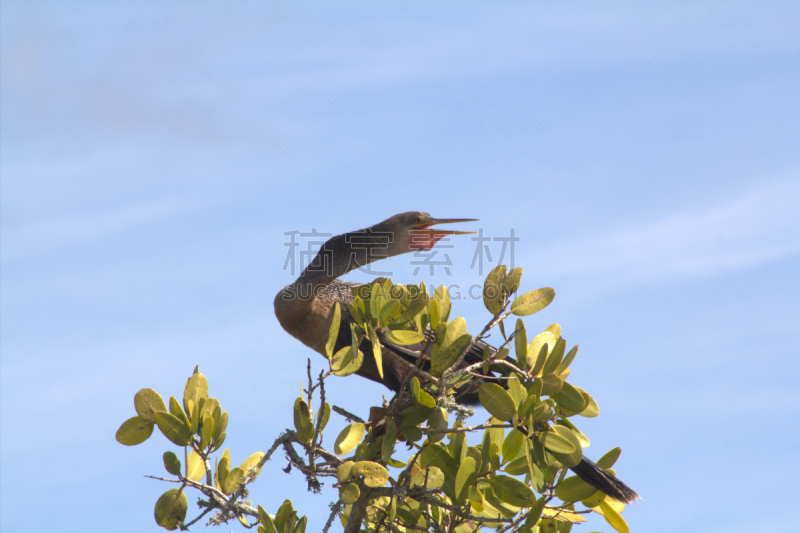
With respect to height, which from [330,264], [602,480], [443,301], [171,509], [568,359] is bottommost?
[171,509]

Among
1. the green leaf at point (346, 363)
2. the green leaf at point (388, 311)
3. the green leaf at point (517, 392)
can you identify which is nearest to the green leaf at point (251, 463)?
the green leaf at point (346, 363)

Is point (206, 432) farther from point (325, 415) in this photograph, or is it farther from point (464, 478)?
point (464, 478)

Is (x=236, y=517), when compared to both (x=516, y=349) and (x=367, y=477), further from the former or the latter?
(x=516, y=349)

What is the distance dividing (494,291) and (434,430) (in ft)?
2.16

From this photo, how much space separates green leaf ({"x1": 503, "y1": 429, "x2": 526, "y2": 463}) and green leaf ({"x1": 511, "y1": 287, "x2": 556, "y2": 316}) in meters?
0.51

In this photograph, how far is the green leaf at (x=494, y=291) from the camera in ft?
8.94

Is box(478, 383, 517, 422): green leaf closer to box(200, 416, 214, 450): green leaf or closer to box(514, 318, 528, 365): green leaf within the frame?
box(514, 318, 528, 365): green leaf

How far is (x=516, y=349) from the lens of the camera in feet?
8.54

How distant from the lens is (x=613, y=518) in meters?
3.01

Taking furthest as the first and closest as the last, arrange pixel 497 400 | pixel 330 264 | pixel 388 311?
pixel 330 264 → pixel 388 311 → pixel 497 400

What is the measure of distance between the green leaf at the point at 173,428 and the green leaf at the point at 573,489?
164 centimetres

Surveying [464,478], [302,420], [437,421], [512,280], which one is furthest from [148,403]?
[512,280]

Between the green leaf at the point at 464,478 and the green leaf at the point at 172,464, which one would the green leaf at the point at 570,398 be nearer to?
the green leaf at the point at 464,478

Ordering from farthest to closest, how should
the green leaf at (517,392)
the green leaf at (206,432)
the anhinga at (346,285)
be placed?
1. the anhinga at (346,285)
2. the green leaf at (206,432)
3. the green leaf at (517,392)
